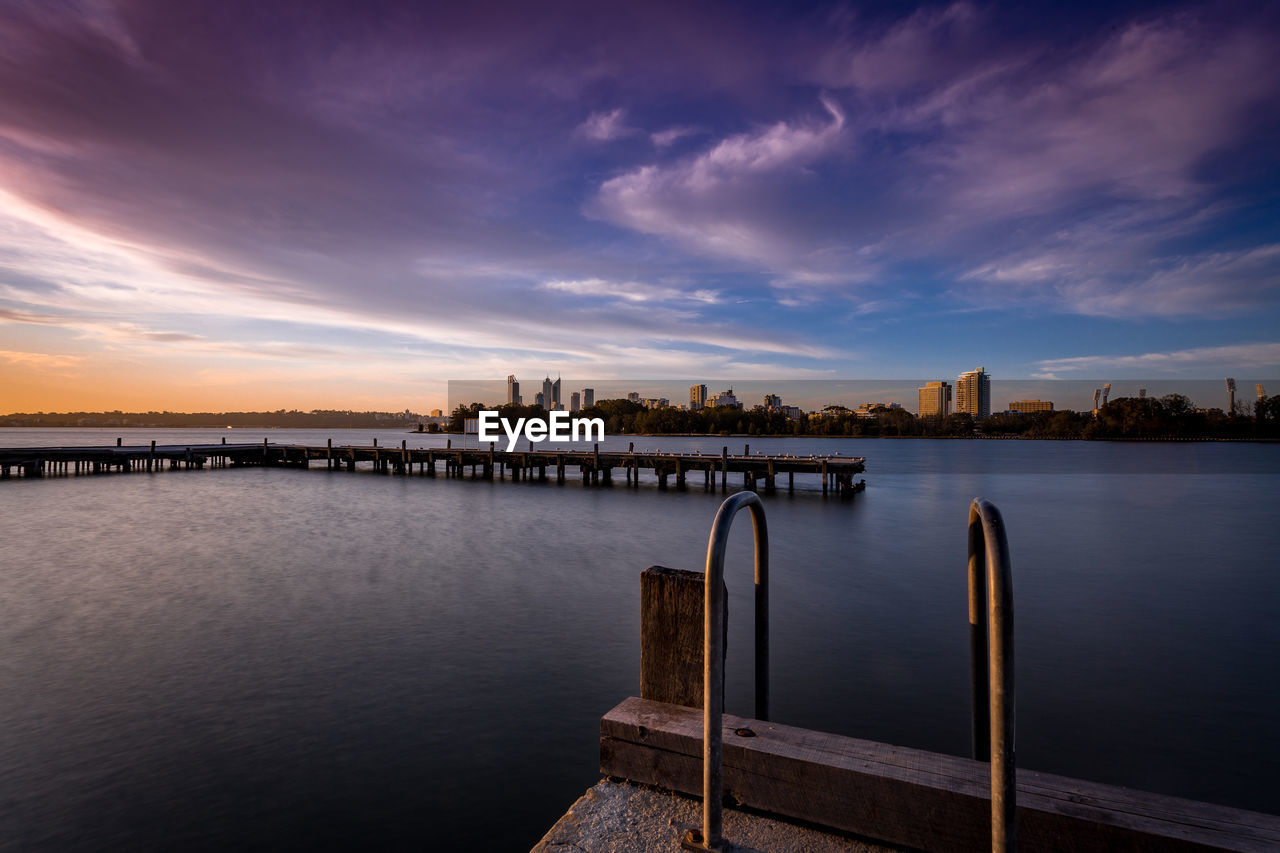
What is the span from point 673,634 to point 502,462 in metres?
51.9

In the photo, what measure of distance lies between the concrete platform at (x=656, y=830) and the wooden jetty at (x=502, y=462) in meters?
38.3

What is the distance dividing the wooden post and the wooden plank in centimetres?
11

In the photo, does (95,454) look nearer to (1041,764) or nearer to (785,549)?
(785,549)

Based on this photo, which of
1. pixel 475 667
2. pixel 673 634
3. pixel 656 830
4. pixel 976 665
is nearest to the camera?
pixel 656 830

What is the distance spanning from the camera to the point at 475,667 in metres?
11.4

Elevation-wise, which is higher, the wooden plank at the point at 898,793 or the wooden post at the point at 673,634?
the wooden post at the point at 673,634

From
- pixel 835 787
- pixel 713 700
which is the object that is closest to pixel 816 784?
pixel 835 787

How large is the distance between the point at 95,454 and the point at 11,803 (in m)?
58.8

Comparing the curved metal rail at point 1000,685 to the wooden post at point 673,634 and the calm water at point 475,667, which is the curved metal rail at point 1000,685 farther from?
the calm water at point 475,667

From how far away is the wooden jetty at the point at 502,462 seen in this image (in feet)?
142

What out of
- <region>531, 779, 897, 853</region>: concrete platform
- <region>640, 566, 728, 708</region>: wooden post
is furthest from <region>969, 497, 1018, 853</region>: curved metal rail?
<region>640, 566, 728, 708</region>: wooden post

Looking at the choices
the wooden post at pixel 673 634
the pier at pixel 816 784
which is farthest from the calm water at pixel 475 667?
the wooden post at pixel 673 634

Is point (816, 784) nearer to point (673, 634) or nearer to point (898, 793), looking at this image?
point (898, 793)

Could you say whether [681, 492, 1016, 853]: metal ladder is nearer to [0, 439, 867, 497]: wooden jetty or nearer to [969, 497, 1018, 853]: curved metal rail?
[969, 497, 1018, 853]: curved metal rail
